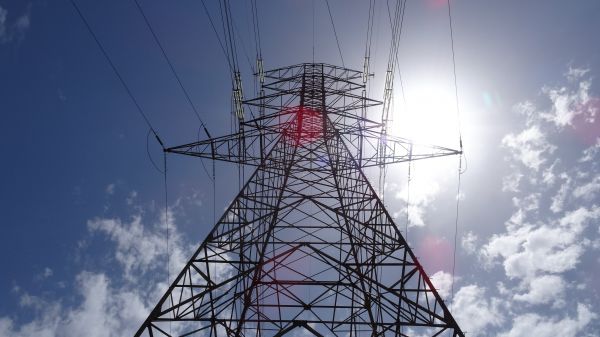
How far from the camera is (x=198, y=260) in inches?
338

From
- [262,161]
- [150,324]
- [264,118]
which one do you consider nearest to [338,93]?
[264,118]

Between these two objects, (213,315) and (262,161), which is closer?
(213,315)

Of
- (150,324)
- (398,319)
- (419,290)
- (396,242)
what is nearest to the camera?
(150,324)

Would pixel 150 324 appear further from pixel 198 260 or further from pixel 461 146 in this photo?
pixel 461 146

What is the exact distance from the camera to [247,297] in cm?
743

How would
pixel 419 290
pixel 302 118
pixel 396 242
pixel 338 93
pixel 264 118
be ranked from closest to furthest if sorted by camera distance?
1. pixel 419 290
2. pixel 396 242
3. pixel 264 118
4. pixel 302 118
5. pixel 338 93

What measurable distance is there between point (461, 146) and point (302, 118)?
193 inches

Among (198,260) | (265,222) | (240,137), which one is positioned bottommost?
(198,260)

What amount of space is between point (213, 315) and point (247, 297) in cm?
79

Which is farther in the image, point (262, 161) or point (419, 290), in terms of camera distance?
point (262, 161)

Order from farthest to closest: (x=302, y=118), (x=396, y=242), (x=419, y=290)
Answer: (x=302, y=118) → (x=396, y=242) → (x=419, y=290)

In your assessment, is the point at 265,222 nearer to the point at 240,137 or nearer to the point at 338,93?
the point at 240,137

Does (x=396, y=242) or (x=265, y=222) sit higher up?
(x=265, y=222)

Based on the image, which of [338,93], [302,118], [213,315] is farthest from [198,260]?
[338,93]
